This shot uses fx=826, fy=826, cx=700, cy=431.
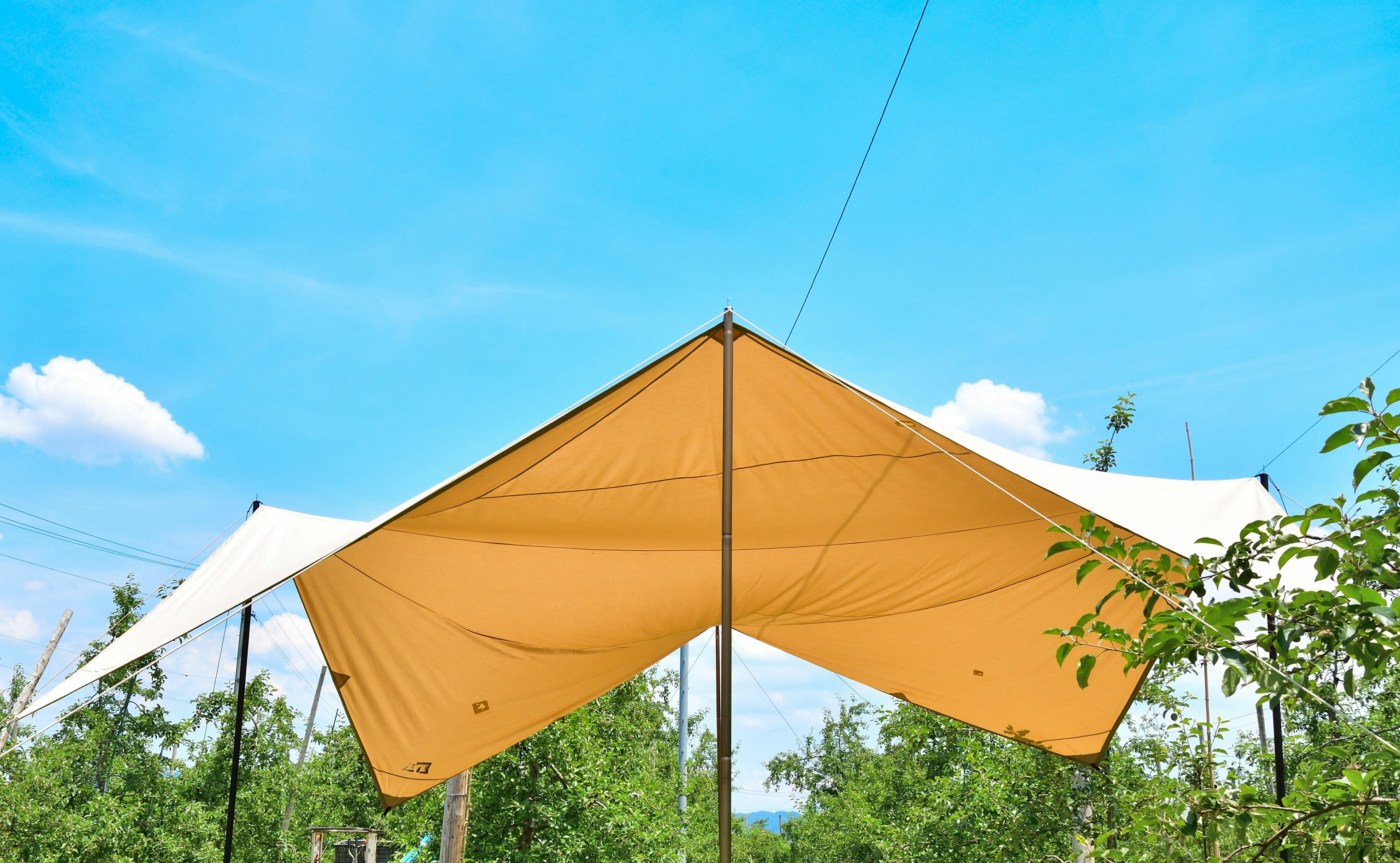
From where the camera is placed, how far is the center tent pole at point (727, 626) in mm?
2344

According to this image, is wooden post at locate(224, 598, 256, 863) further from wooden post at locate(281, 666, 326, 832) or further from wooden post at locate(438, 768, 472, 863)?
wooden post at locate(281, 666, 326, 832)

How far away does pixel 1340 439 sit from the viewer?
1384mm

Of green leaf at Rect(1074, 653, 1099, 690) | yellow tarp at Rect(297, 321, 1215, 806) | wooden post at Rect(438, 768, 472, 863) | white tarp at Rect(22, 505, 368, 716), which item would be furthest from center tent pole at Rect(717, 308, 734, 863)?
wooden post at Rect(438, 768, 472, 863)

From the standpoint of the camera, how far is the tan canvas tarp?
2.95m

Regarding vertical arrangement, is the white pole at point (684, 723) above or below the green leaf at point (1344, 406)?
below

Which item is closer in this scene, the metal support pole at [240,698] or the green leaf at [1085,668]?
the green leaf at [1085,668]

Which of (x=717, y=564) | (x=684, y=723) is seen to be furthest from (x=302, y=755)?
(x=717, y=564)

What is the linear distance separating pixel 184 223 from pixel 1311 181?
739 centimetres

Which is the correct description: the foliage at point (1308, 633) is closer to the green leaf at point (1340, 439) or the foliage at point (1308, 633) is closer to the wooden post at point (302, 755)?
the green leaf at point (1340, 439)

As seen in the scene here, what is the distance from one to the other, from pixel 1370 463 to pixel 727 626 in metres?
1.62

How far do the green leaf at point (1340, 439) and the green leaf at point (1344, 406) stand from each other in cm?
3

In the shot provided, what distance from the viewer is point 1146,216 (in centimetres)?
477

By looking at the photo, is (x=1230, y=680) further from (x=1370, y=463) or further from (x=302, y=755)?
(x=302, y=755)

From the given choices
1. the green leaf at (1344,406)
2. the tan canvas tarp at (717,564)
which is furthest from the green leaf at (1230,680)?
the tan canvas tarp at (717,564)
